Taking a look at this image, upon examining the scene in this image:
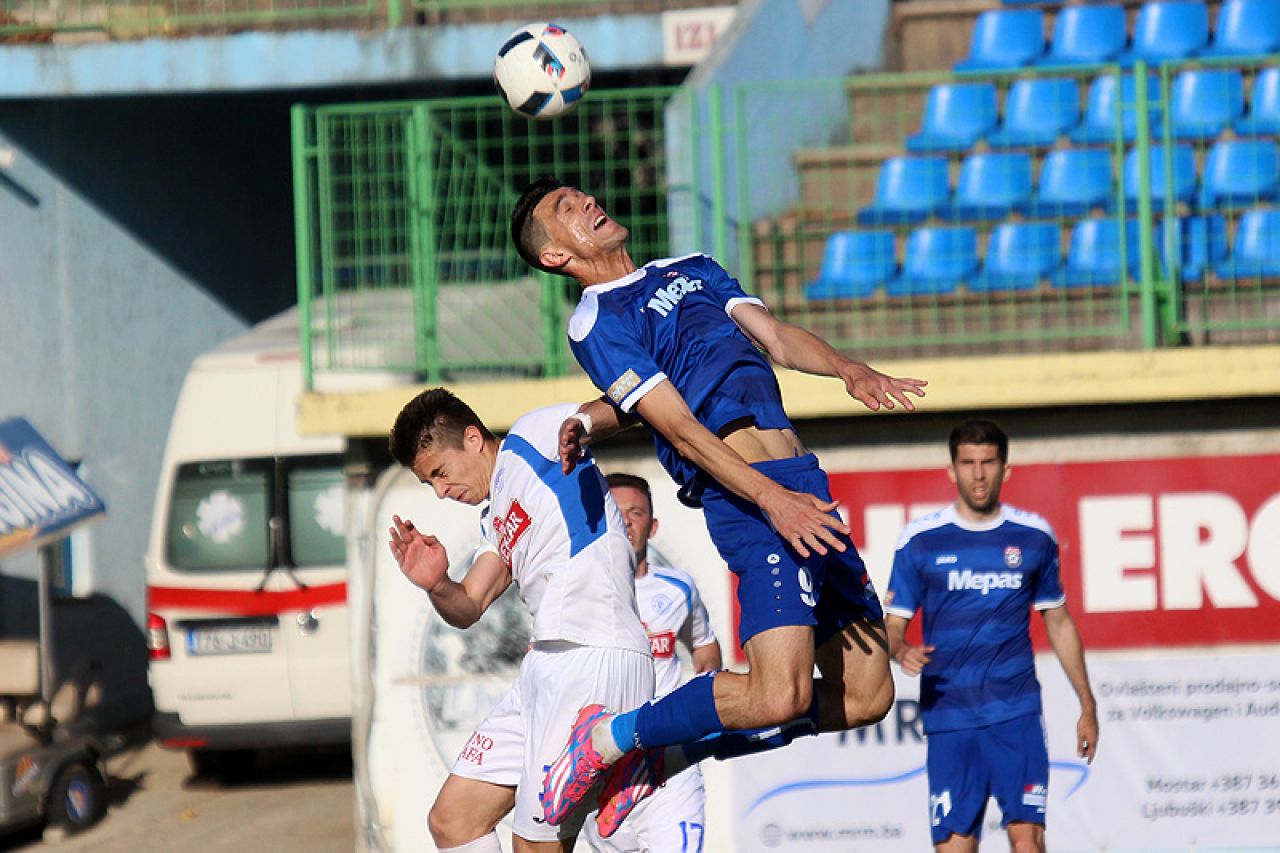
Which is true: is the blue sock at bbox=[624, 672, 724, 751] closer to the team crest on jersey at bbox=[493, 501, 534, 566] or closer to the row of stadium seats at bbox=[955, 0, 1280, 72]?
the team crest on jersey at bbox=[493, 501, 534, 566]

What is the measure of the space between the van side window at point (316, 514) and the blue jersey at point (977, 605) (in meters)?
5.31

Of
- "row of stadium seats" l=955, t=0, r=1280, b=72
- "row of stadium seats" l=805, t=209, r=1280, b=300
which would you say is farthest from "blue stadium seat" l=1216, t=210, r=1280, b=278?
"row of stadium seats" l=955, t=0, r=1280, b=72

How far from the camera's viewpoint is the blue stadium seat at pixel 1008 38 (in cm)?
1402

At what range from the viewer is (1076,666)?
8688 mm

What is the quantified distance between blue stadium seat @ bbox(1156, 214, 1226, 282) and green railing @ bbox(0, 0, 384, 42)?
659cm

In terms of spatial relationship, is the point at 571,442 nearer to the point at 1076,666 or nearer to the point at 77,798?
the point at 1076,666

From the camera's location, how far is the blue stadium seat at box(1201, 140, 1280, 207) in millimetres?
11719

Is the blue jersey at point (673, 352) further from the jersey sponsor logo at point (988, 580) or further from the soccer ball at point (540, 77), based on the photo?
the jersey sponsor logo at point (988, 580)

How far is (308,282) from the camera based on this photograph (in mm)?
10391

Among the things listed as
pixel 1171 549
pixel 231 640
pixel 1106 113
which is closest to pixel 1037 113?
pixel 1106 113

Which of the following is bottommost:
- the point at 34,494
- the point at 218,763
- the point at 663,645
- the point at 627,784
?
the point at 218,763

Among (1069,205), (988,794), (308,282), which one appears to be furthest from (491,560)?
(1069,205)

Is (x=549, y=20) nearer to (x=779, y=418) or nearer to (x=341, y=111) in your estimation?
(x=341, y=111)

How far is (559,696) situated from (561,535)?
0.55 meters
